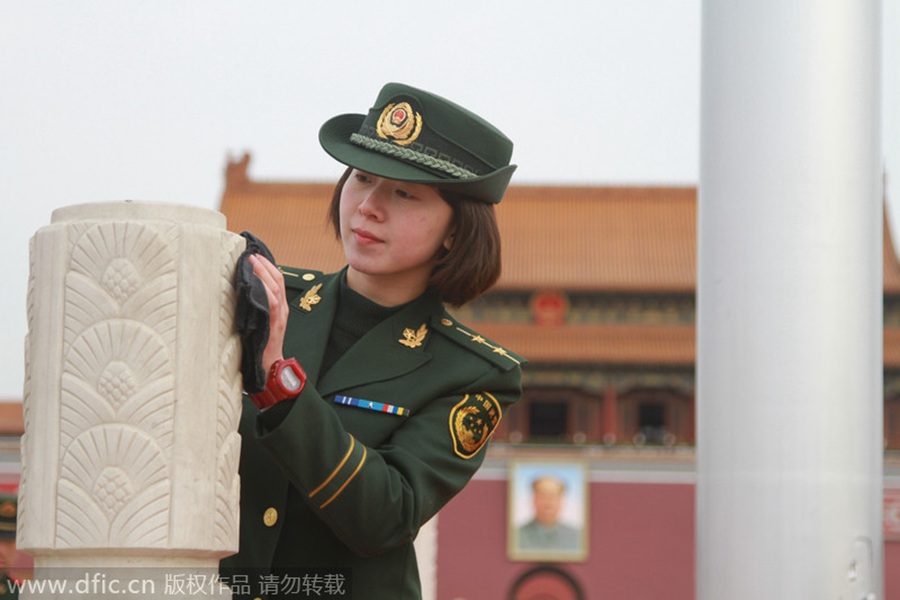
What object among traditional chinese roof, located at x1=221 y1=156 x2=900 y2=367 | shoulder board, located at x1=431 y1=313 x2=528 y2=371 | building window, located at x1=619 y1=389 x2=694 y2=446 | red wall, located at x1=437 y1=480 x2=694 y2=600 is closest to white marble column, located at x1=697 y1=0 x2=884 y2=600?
shoulder board, located at x1=431 y1=313 x2=528 y2=371

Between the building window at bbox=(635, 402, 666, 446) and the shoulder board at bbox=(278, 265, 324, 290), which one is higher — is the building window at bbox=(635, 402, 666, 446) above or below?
above

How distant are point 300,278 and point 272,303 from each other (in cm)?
45

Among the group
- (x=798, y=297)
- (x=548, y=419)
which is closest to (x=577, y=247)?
(x=548, y=419)

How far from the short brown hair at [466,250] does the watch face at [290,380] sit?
0.37m

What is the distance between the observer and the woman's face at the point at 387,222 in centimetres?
191

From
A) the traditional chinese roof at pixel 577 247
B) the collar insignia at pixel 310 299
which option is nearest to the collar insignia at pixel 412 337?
the collar insignia at pixel 310 299

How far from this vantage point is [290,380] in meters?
1.69

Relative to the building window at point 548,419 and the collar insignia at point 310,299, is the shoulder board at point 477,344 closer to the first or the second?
the collar insignia at point 310,299

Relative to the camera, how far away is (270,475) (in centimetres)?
191

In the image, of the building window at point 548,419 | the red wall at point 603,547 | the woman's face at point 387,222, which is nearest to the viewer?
the woman's face at point 387,222

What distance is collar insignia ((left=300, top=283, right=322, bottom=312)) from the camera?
79.4 inches

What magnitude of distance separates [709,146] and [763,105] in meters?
0.20

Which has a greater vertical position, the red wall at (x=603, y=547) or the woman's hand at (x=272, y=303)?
the woman's hand at (x=272, y=303)

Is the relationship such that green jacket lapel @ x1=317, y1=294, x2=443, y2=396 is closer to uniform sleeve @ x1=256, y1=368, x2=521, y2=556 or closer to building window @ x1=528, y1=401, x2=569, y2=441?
uniform sleeve @ x1=256, y1=368, x2=521, y2=556
